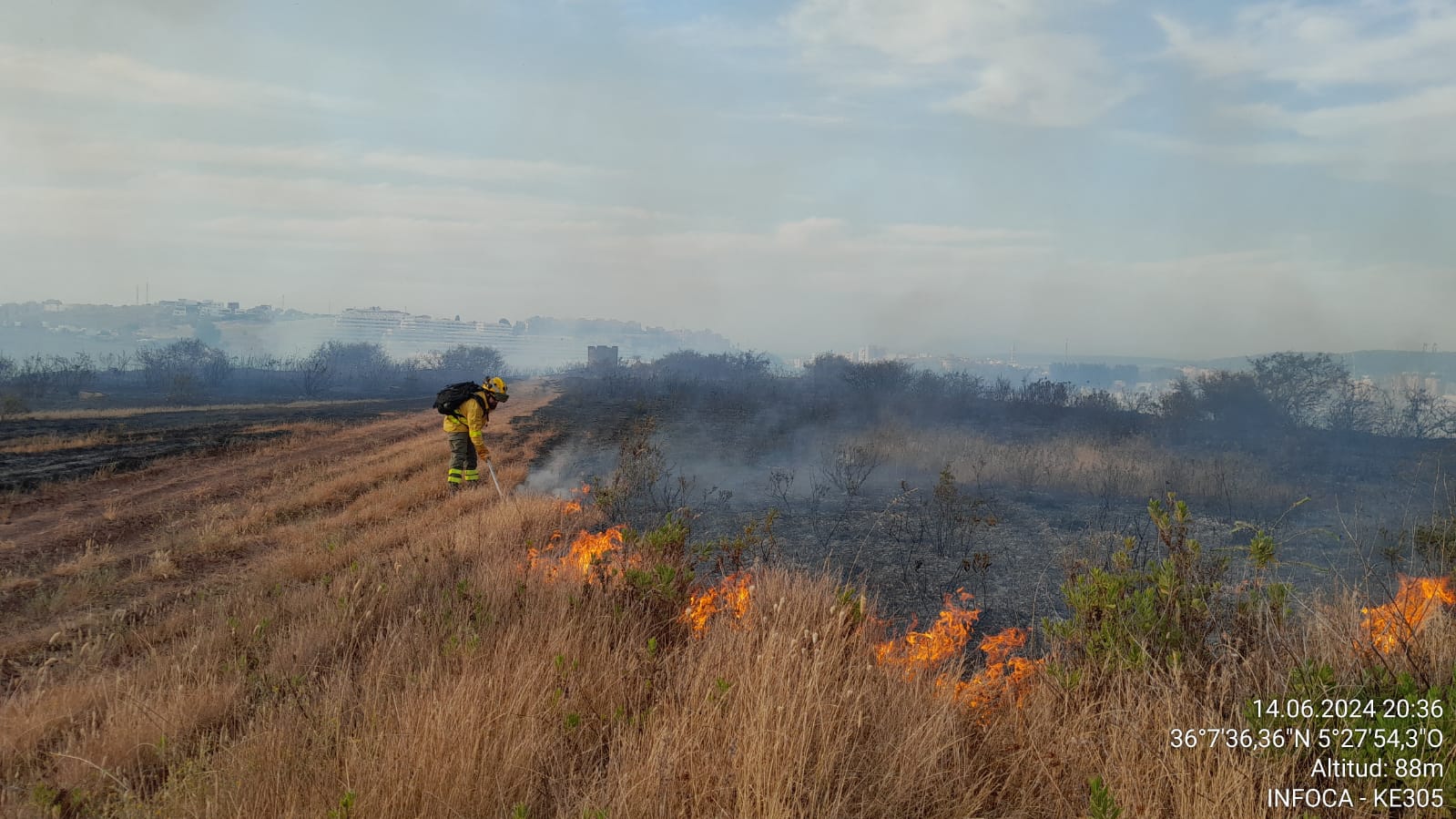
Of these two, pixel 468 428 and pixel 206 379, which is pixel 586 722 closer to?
pixel 468 428

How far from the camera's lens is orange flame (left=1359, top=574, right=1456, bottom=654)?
3127 mm

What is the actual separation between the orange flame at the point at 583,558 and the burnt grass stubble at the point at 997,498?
5.09 ft

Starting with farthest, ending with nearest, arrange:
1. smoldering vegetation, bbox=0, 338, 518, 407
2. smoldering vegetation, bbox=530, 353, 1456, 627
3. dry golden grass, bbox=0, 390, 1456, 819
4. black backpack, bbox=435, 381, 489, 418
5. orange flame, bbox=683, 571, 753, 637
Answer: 1. smoldering vegetation, bbox=0, 338, 518, 407
2. black backpack, bbox=435, 381, 489, 418
3. smoldering vegetation, bbox=530, 353, 1456, 627
4. orange flame, bbox=683, 571, 753, 637
5. dry golden grass, bbox=0, 390, 1456, 819

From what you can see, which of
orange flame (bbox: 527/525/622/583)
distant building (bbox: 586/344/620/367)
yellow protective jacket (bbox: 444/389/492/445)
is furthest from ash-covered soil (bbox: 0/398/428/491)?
distant building (bbox: 586/344/620/367)

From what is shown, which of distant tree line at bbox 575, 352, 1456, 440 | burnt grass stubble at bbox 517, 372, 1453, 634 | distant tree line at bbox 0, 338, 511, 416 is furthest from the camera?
distant tree line at bbox 0, 338, 511, 416

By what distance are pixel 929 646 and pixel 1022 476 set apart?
9856 mm

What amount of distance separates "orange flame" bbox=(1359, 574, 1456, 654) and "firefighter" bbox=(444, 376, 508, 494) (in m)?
10.0

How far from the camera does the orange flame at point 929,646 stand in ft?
12.0

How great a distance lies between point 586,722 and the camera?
3.15m

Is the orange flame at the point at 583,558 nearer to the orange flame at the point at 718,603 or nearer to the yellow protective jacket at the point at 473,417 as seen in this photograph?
the orange flame at the point at 718,603

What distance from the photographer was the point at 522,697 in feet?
10.2

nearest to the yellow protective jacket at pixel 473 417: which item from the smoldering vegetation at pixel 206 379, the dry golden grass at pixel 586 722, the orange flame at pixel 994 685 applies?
the dry golden grass at pixel 586 722

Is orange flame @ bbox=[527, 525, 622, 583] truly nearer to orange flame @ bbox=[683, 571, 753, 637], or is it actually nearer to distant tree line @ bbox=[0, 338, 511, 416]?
orange flame @ bbox=[683, 571, 753, 637]

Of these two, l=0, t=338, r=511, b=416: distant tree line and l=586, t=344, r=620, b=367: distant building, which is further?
l=586, t=344, r=620, b=367: distant building
